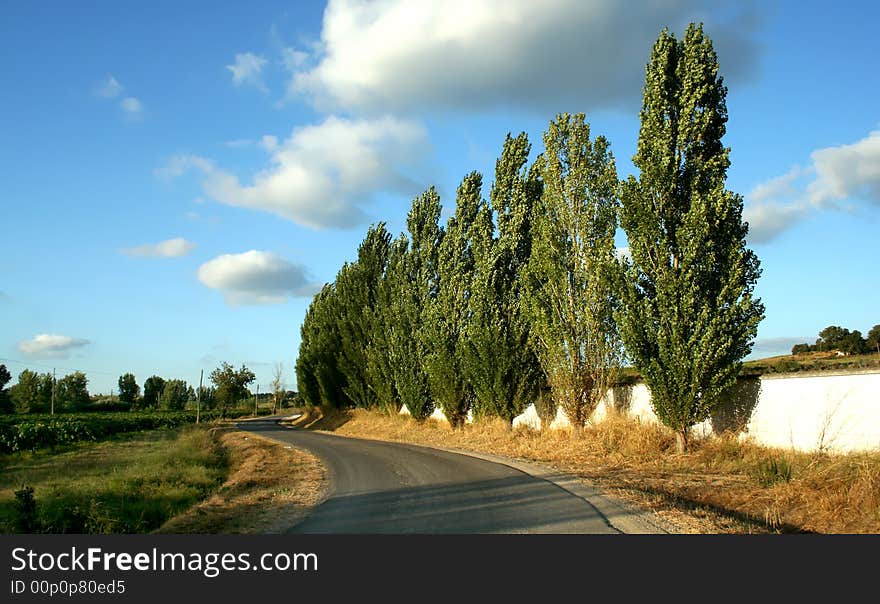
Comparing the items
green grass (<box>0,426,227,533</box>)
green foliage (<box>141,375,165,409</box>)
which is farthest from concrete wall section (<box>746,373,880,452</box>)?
green foliage (<box>141,375,165,409</box>)

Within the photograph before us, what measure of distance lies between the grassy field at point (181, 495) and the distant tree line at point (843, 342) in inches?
731

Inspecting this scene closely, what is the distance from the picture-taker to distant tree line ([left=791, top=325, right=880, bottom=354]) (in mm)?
19672

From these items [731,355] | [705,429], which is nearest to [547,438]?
[705,429]

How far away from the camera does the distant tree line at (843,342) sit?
64.5 feet

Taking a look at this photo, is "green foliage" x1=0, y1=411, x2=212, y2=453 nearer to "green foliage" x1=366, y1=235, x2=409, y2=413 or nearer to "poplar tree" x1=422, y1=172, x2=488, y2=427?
"green foliage" x1=366, y1=235, x2=409, y2=413

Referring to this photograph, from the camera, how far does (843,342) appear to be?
2114cm

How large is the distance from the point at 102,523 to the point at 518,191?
18.4m

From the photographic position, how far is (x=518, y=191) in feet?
78.1

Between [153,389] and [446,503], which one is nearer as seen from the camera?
[446,503]

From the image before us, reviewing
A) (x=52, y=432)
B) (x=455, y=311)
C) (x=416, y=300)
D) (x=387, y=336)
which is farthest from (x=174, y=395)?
(x=455, y=311)

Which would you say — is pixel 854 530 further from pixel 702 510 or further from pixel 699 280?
pixel 699 280

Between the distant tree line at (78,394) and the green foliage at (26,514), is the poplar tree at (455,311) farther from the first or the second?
the distant tree line at (78,394)

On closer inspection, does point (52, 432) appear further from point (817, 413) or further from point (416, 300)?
point (817, 413)

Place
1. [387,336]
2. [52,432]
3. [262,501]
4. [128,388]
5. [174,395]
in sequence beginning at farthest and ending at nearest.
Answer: [128,388]
[174,395]
[52,432]
[387,336]
[262,501]
